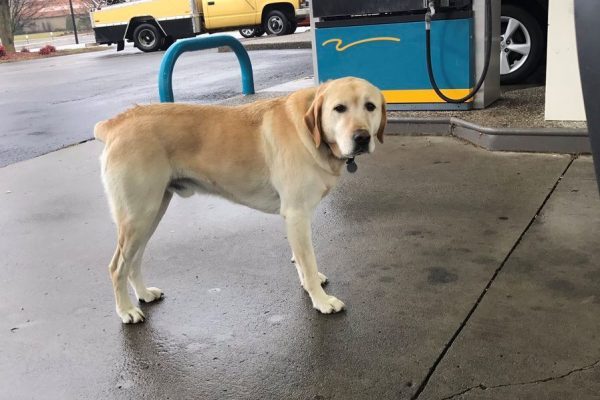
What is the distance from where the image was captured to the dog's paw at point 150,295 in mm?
3490

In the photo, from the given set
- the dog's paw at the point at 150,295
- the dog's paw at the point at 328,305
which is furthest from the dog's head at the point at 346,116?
the dog's paw at the point at 150,295

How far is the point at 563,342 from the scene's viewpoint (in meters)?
2.76

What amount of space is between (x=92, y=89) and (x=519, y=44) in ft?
28.8

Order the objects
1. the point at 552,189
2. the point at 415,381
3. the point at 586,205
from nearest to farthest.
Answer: the point at 415,381, the point at 586,205, the point at 552,189

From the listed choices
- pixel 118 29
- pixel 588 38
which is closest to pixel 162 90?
pixel 588 38

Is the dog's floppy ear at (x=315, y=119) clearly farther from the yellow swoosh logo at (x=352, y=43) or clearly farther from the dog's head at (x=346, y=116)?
the yellow swoosh logo at (x=352, y=43)

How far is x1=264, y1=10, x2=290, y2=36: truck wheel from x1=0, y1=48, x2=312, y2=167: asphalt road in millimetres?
3099

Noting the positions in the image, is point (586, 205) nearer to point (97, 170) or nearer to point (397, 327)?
point (397, 327)

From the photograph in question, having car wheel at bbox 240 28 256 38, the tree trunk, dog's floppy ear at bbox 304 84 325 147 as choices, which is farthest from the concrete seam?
the tree trunk

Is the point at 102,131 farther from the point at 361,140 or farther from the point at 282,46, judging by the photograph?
the point at 282,46

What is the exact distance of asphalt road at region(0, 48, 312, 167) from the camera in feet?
27.5

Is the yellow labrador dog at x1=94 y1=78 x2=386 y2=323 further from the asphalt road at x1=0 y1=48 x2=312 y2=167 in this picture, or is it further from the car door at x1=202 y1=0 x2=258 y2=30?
the car door at x1=202 y1=0 x2=258 y2=30

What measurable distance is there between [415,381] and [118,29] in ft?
69.6

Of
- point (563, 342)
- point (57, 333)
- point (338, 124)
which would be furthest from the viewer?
point (57, 333)
